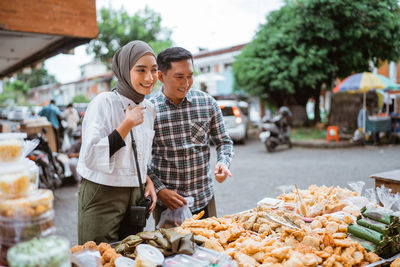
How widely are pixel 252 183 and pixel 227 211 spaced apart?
2.06 metres

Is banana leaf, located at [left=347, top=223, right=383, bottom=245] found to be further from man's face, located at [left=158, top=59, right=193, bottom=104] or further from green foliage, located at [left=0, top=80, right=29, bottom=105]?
green foliage, located at [left=0, top=80, right=29, bottom=105]

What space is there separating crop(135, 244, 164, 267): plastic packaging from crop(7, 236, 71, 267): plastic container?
0.43 meters

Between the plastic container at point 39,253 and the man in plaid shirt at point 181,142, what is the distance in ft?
4.32

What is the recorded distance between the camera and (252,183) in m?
7.39

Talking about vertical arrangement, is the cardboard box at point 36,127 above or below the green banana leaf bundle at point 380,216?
above

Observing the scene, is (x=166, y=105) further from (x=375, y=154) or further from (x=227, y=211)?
(x=375, y=154)

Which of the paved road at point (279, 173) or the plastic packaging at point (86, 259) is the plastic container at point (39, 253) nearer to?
the plastic packaging at point (86, 259)

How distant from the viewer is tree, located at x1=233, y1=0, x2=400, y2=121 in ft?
42.8

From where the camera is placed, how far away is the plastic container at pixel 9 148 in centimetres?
117

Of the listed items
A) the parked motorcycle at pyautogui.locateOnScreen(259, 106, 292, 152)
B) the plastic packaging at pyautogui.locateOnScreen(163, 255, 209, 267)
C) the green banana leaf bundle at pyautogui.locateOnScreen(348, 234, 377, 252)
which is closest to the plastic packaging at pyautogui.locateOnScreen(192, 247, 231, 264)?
the plastic packaging at pyautogui.locateOnScreen(163, 255, 209, 267)

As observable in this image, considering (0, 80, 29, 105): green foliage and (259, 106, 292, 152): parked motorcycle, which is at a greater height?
(0, 80, 29, 105): green foliage

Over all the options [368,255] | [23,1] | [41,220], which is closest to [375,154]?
[368,255]

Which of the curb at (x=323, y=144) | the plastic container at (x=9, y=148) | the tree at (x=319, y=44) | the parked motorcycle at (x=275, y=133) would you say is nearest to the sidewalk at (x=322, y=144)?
the curb at (x=323, y=144)

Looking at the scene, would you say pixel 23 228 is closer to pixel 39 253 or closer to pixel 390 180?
pixel 39 253
